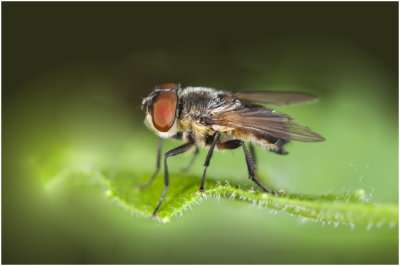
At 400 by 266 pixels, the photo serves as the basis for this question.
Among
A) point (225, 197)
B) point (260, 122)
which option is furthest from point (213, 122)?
point (225, 197)

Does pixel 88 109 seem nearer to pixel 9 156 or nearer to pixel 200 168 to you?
pixel 9 156

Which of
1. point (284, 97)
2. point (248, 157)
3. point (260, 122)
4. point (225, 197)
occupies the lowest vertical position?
point (225, 197)

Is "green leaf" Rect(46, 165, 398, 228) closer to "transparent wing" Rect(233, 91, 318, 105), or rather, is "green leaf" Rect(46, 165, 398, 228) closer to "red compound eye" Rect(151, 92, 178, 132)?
"red compound eye" Rect(151, 92, 178, 132)

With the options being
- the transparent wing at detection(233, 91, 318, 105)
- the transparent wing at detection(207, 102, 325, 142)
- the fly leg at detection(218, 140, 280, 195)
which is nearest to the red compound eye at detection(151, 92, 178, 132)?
the transparent wing at detection(207, 102, 325, 142)

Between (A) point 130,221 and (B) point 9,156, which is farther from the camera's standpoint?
(B) point 9,156

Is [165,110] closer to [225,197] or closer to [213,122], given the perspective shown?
[213,122]

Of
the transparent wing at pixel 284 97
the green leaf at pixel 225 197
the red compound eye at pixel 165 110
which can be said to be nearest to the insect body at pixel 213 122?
the red compound eye at pixel 165 110

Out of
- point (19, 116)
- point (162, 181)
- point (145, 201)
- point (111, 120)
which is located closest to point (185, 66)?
point (111, 120)
